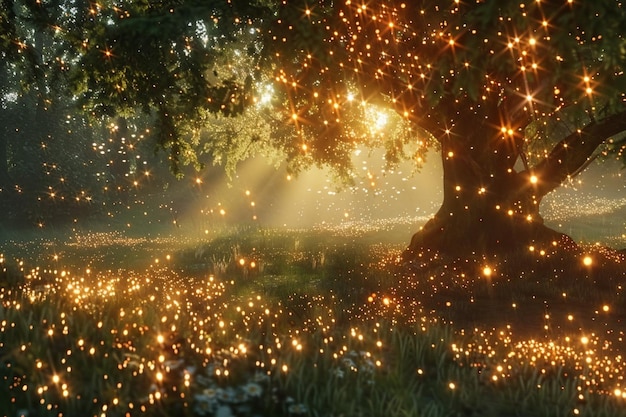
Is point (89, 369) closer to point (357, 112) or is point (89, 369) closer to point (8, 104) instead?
point (357, 112)

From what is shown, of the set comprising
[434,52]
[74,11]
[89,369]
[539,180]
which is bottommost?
[89,369]

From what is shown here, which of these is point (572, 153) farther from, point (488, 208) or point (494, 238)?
point (494, 238)

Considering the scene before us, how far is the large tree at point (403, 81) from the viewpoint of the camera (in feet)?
26.2

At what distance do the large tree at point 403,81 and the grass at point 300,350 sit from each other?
3224 mm

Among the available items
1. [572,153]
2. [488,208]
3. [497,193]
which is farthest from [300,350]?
[572,153]

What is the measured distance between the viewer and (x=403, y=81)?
45.2ft

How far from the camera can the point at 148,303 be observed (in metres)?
7.73

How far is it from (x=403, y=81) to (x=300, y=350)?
30.8 feet

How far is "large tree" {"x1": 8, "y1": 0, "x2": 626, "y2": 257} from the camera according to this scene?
26.2 feet

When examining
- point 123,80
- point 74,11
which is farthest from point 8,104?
point 123,80

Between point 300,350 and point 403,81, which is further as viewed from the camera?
point 403,81

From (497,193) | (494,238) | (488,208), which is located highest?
(497,193)

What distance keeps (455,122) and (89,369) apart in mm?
12280

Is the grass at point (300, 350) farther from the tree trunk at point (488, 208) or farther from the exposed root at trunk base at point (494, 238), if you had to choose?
the tree trunk at point (488, 208)
